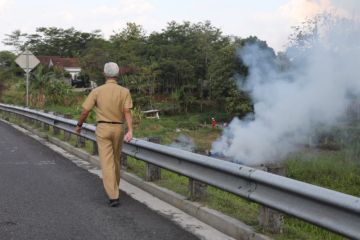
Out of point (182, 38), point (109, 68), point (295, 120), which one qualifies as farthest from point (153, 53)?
point (109, 68)

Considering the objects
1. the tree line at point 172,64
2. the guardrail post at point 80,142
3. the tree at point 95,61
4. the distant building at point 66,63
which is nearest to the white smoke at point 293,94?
the guardrail post at point 80,142

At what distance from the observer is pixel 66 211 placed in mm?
6297

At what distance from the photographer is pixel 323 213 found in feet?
13.9

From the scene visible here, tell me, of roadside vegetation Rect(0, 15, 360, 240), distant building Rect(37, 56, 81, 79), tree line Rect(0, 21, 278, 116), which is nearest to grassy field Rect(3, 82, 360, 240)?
roadside vegetation Rect(0, 15, 360, 240)

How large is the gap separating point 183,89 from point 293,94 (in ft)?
160

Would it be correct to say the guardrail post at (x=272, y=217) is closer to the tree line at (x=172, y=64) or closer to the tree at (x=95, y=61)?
the tree line at (x=172, y=64)

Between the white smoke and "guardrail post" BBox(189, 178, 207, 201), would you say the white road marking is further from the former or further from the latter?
the white smoke

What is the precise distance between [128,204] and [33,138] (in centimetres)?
985

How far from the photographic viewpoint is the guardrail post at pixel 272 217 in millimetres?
5020

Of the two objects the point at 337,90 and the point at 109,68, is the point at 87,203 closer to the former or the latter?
the point at 109,68

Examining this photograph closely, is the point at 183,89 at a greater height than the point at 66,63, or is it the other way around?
the point at 66,63

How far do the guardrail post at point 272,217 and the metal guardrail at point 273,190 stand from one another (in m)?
0.15

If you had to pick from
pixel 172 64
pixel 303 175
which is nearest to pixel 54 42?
pixel 172 64

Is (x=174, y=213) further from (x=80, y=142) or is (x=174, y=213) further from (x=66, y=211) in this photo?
(x=80, y=142)
